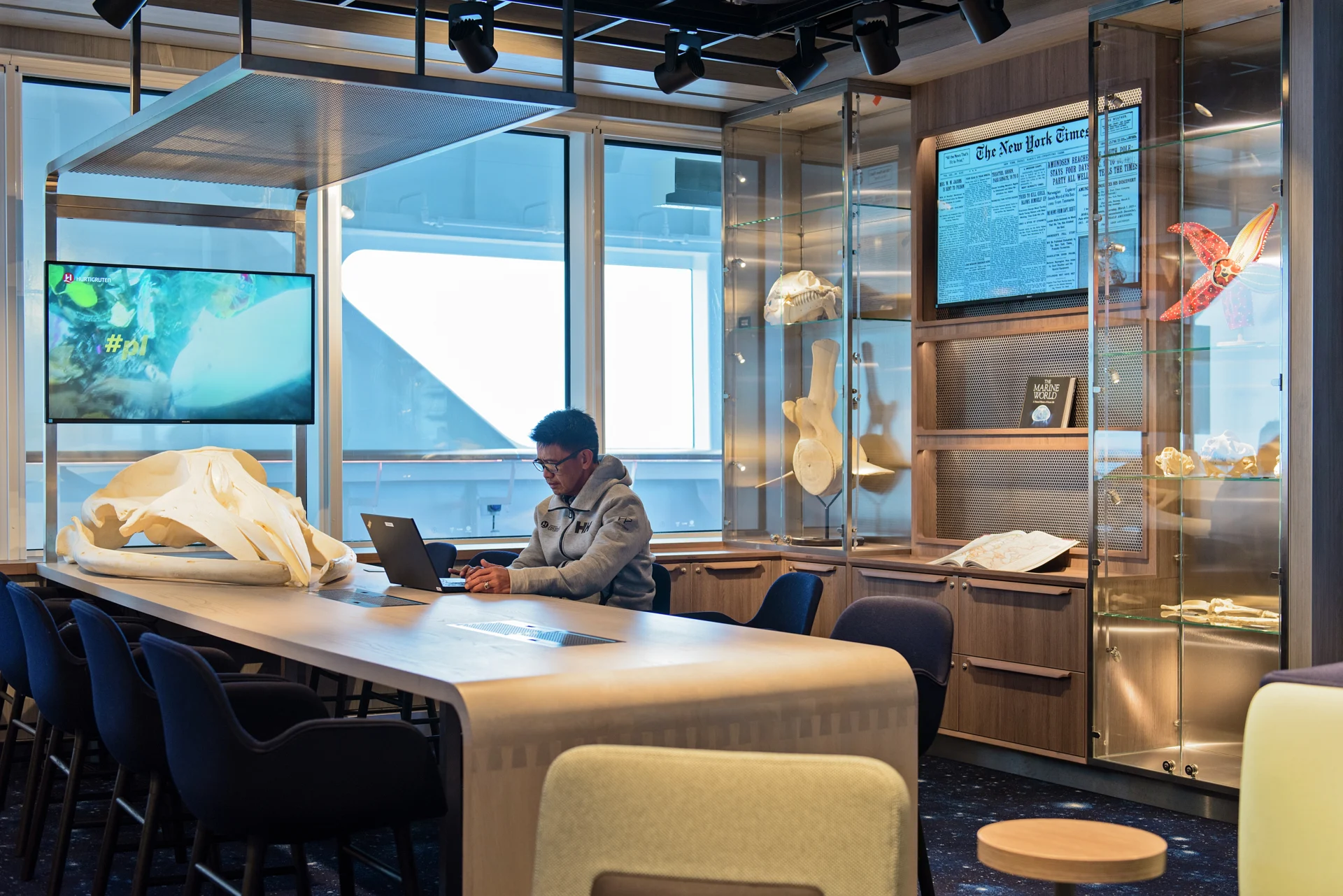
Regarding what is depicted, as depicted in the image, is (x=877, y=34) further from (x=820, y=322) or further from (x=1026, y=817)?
(x=1026, y=817)

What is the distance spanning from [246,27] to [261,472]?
6.77ft

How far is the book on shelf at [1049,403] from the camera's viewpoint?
6.18 meters

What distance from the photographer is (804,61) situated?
616cm

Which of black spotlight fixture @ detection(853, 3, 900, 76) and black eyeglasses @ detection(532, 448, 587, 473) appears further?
black spotlight fixture @ detection(853, 3, 900, 76)

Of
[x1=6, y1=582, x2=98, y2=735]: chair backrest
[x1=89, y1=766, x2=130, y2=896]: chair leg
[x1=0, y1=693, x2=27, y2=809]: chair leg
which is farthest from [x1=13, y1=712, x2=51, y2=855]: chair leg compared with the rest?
[x1=89, y1=766, x2=130, y2=896]: chair leg

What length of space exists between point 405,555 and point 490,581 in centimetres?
32

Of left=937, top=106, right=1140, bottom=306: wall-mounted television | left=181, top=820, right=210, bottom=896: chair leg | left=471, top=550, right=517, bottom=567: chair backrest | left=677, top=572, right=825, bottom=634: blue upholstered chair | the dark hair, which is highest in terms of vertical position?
left=937, top=106, right=1140, bottom=306: wall-mounted television

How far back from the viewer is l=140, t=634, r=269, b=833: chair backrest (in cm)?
280

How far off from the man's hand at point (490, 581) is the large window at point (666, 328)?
312 centimetres

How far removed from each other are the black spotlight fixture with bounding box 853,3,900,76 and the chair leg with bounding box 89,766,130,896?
12.7 feet

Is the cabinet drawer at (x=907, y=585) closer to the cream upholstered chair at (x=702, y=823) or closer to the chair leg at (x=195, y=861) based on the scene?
the chair leg at (x=195, y=861)

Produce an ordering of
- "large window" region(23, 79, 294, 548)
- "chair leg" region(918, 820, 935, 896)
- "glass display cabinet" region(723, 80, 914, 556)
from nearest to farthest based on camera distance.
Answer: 1. "chair leg" region(918, 820, 935, 896)
2. "large window" region(23, 79, 294, 548)
3. "glass display cabinet" region(723, 80, 914, 556)

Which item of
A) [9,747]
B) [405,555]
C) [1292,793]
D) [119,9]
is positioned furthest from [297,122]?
[1292,793]

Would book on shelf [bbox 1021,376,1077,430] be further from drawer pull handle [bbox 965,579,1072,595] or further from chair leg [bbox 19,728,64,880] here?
chair leg [bbox 19,728,64,880]
